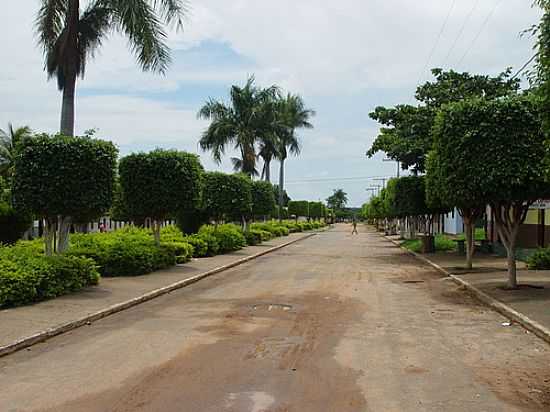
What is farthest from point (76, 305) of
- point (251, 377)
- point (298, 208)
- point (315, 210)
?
point (315, 210)

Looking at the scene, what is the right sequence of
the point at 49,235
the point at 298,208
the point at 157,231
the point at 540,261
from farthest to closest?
the point at 298,208 → the point at 157,231 → the point at 540,261 → the point at 49,235

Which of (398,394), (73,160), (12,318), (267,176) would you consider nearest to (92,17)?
(73,160)

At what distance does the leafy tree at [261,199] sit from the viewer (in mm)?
41344

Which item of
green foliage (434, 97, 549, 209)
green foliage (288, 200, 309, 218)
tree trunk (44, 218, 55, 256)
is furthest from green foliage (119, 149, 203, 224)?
green foliage (288, 200, 309, 218)

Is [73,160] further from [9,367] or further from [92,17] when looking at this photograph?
[9,367]

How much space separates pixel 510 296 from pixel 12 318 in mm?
9924

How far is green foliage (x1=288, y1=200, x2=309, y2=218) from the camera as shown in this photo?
102 m

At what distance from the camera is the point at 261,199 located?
41625mm

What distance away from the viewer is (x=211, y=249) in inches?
1144

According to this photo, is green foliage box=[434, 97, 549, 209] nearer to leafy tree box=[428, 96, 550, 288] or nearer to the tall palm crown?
leafy tree box=[428, 96, 550, 288]

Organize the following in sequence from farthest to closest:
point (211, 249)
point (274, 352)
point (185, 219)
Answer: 1. point (185, 219)
2. point (211, 249)
3. point (274, 352)

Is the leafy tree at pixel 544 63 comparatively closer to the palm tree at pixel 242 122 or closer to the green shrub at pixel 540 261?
the green shrub at pixel 540 261

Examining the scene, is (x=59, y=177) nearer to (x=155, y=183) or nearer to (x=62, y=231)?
(x=62, y=231)

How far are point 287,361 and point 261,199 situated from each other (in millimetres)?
33502
